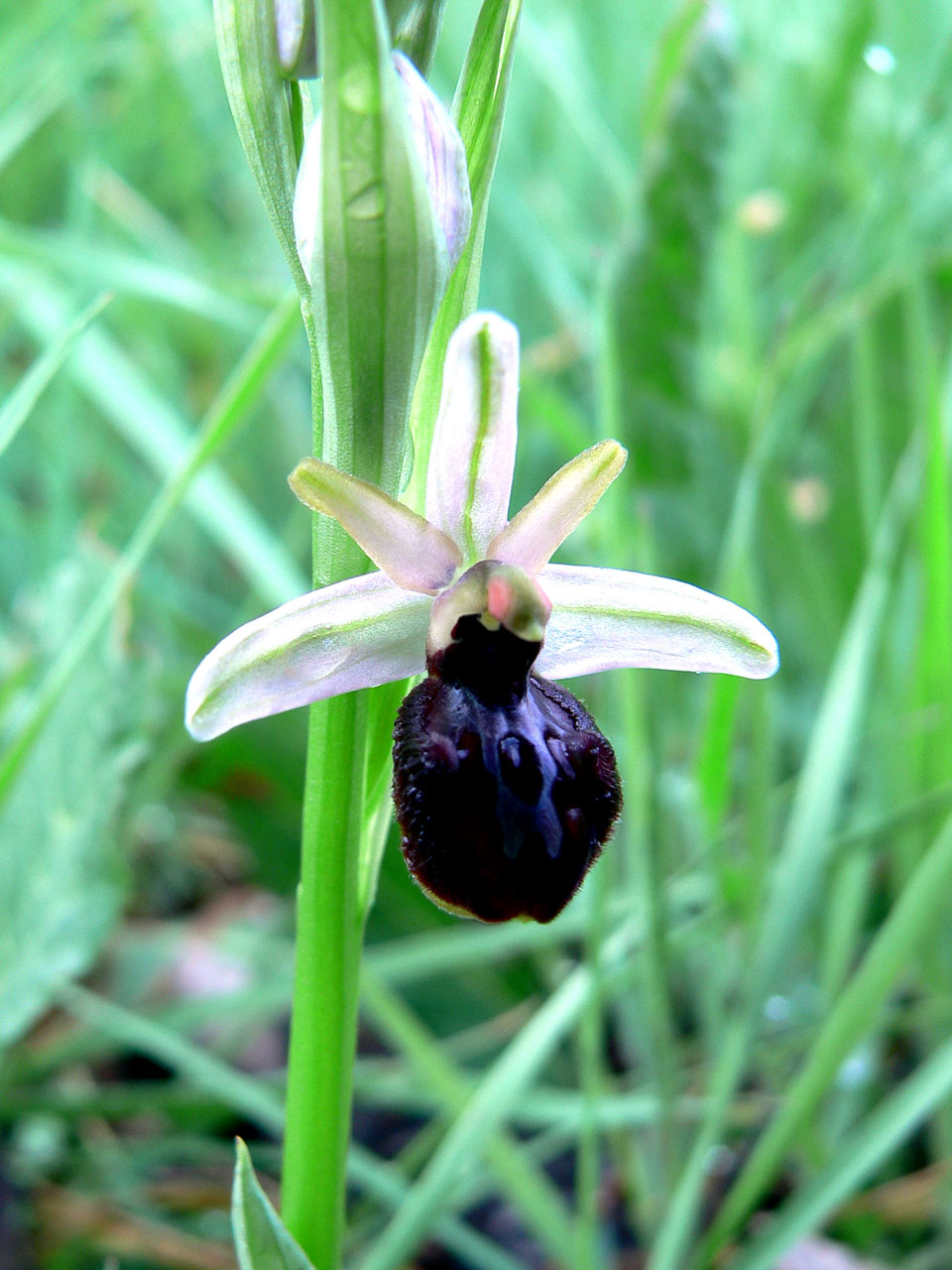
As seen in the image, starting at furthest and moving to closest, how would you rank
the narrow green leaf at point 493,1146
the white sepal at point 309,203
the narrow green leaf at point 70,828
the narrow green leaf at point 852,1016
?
the narrow green leaf at point 70,828, the narrow green leaf at point 493,1146, the narrow green leaf at point 852,1016, the white sepal at point 309,203

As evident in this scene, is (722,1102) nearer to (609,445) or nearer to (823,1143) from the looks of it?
(823,1143)

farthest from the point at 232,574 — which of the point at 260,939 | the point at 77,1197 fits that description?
the point at 77,1197

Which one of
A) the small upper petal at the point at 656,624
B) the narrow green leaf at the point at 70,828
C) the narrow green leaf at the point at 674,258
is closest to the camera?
the small upper petal at the point at 656,624

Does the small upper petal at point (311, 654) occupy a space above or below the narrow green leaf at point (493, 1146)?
above

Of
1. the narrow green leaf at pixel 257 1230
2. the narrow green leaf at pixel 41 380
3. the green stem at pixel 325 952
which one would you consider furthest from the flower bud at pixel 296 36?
the narrow green leaf at pixel 257 1230

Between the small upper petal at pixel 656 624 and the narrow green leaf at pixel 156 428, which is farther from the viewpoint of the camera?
the narrow green leaf at pixel 156 428

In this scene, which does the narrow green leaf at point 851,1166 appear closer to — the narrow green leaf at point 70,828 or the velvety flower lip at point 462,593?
the velvety flower lip at point 462,593

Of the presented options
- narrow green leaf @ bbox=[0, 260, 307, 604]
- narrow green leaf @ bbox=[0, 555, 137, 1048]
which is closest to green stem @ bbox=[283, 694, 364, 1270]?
narrow green leaf @ bbox=[0, 555, 137, 1048]
